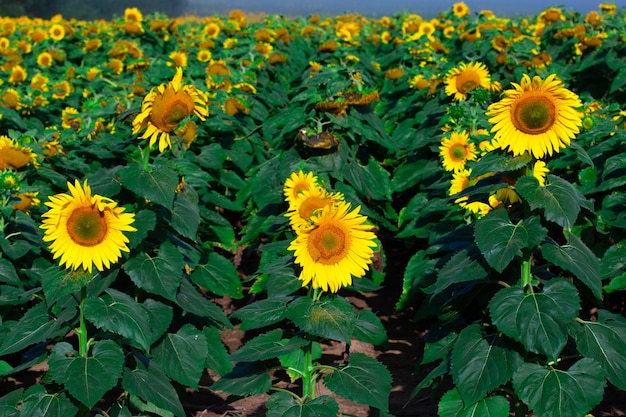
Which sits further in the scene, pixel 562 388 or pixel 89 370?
pixel 89 370

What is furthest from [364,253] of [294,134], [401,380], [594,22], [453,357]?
[594,22]

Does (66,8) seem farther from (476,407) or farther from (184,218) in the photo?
(476,407)

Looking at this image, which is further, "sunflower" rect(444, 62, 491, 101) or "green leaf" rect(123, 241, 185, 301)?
"sunflower" rect(444, 62, 491, 101)

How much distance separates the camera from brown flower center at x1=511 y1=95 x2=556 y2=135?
2.82m

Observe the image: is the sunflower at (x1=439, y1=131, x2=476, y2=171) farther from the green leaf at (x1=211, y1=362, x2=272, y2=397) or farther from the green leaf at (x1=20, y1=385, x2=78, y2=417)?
the green leaf at (x1=20, y1=385, x2=78, y2=417)

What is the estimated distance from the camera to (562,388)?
2652mm

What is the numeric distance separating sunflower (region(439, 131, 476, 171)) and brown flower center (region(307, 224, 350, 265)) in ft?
6.49

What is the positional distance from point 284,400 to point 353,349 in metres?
2.02

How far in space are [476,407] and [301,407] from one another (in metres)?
0.60

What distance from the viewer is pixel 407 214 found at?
5.34 meters

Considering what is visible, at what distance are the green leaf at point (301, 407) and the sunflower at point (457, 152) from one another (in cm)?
228

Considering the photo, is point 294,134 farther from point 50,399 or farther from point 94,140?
point 50,399

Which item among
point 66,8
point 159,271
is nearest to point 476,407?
point 159,271

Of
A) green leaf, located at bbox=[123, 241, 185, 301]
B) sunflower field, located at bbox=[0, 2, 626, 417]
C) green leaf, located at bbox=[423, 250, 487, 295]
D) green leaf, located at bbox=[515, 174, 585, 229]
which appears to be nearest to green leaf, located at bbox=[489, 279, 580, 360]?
sunflower field, located at bbox=[0, 2, 626, 417]
